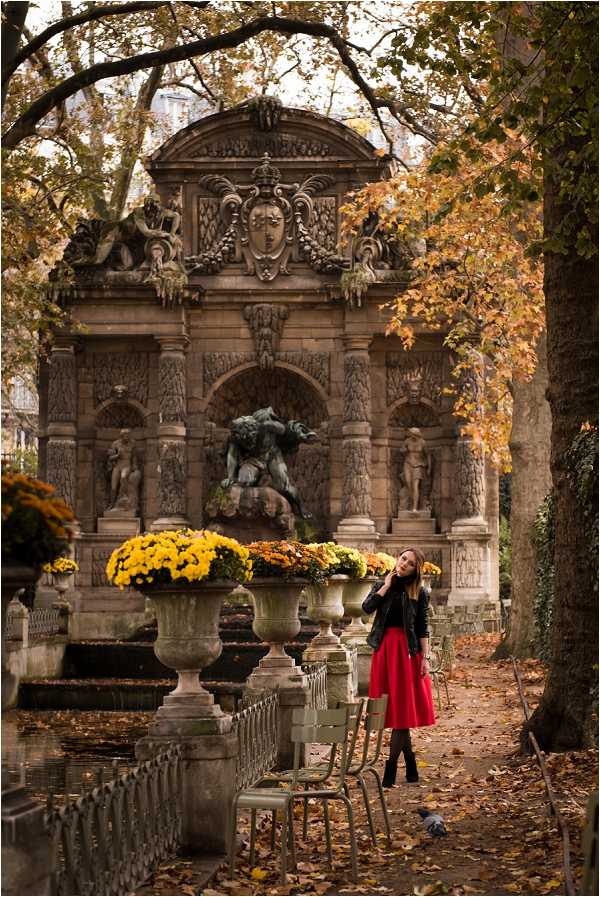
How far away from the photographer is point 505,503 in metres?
42.0

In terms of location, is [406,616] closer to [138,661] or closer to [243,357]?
[138,661]

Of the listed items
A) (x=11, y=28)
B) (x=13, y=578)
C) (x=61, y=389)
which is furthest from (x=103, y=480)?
(x=13, y=578)

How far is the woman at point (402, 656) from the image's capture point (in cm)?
1037

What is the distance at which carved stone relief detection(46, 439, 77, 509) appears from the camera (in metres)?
27.8

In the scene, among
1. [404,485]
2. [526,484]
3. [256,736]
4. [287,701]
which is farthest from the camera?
[404,485]

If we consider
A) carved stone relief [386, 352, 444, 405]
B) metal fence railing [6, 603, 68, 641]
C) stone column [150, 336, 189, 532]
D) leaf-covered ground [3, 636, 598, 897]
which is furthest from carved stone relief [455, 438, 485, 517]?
leaf-covered ground [3, 636, 598, 897]

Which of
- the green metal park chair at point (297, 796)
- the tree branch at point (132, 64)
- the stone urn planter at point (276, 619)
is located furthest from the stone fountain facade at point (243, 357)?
the green metal park chair at point (297, 796)

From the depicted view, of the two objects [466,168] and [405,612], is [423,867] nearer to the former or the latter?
[405,612]

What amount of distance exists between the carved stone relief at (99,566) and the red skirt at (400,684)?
18.1 metres

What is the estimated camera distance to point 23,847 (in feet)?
18.0

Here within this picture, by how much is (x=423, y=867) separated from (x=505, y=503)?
113 ft

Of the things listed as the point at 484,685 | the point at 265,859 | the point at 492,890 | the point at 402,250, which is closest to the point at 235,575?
the point at 265,859

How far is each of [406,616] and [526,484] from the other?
12150mm

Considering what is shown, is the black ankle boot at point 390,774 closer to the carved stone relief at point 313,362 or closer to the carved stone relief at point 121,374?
the carved stone relief at point 313,362
